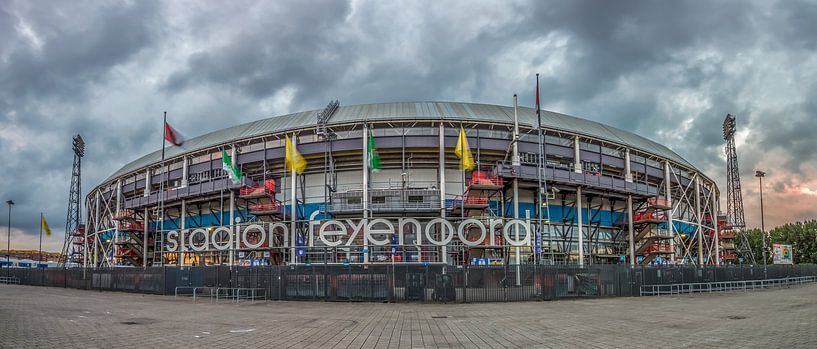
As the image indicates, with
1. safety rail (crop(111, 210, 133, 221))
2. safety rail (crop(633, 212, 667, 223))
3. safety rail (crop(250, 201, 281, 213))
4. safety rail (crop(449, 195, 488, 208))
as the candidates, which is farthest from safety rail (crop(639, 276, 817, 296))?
safety rail (crop(111, 210, 133, 221))

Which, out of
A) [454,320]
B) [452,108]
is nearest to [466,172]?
[452,108]

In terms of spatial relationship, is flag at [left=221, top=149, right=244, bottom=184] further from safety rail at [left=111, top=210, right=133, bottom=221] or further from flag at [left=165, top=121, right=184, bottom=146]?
safety rail at [left=111, top=210, right=133, bottom=221]

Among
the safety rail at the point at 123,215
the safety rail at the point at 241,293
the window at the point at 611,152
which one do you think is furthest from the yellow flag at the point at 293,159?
the window at the point at 611,152

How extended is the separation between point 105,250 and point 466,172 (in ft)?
185

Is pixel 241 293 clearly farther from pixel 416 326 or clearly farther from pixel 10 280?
→ pixel 10 280

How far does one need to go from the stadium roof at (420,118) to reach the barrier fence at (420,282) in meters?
21.8

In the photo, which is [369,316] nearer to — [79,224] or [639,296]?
[639,296]

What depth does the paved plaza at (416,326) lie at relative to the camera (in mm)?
14891

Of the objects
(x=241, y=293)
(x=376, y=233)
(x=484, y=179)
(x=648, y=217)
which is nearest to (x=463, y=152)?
(x=484, y=179)

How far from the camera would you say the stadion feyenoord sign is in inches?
1802

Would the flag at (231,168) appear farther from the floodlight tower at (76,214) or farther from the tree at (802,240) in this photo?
the tree at (802,240)

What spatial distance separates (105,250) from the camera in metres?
79.4

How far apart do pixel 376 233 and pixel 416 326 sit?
1076 inches

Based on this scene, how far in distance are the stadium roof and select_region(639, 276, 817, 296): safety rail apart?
19.1 metres
